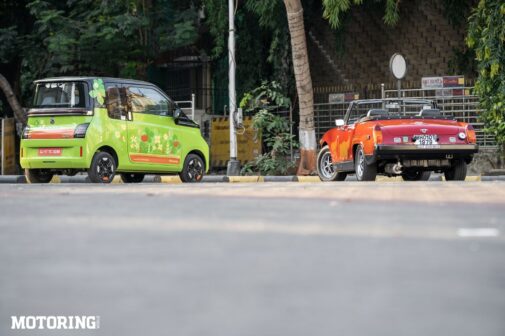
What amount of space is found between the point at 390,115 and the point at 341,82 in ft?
49.2

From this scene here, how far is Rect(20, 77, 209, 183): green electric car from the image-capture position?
20391 mm

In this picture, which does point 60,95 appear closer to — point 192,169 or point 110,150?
point 110,150

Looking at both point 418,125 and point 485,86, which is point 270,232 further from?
point 485,86

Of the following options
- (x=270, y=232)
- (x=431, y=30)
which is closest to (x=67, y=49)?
(x=431, y=30)

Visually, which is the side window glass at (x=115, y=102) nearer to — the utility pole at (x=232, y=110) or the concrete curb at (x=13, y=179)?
the concrete curb at (x=13, y=179)

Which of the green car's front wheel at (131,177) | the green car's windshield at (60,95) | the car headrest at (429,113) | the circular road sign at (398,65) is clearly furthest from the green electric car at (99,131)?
the circular road sign at (398,65)

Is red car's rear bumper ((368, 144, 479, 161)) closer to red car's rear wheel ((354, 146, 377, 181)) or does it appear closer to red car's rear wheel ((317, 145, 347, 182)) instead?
red car's rear wheel ((354, 146, 377, 181))

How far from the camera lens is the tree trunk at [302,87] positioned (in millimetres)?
27984

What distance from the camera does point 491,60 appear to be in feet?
85.3

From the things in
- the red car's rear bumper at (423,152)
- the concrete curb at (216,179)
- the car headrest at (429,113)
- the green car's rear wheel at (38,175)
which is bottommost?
the concrete curb at (216,179)

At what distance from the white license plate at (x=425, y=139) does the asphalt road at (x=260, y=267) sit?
24.3 feet

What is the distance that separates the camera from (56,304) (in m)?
5.62

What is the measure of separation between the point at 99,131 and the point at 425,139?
5702mm

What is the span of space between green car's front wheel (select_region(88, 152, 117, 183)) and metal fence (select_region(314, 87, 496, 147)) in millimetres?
10784
